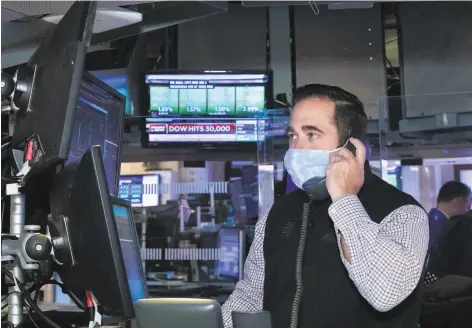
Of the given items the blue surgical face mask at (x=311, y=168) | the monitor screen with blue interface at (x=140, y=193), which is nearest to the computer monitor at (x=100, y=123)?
the blue surgical face mask at (x=311, y=168)

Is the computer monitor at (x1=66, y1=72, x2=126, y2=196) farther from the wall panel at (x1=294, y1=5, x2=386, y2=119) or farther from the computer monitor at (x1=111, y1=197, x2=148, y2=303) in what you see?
the wall panel at (x1=294, y1=5, x2=386, y2=119)

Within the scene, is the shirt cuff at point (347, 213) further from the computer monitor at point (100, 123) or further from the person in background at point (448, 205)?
the person in background at point (448, 205)

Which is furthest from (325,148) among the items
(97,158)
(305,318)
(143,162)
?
(143,162)

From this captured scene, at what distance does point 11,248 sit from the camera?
5.36 feet

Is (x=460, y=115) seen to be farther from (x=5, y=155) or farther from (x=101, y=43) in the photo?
(x=5, y=155)

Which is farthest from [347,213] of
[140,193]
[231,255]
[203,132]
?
[203,132]

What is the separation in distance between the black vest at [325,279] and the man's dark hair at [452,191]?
2.32 metres

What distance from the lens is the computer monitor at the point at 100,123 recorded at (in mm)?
2139

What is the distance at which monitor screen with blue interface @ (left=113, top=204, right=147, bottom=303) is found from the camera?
79.9 inches

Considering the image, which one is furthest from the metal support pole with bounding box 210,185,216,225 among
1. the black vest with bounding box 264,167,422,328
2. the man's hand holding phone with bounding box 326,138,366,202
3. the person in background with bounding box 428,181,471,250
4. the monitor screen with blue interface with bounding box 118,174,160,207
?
the man's hand holding phone with bounding box 326,138,366,202

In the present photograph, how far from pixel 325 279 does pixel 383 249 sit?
0.28 metres

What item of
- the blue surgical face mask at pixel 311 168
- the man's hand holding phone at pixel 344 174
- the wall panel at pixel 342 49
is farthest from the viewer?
the wall panel at pixel 342 49

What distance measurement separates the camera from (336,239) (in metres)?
1.89

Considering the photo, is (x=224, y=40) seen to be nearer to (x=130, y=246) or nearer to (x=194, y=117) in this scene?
(x=194, y=117)
